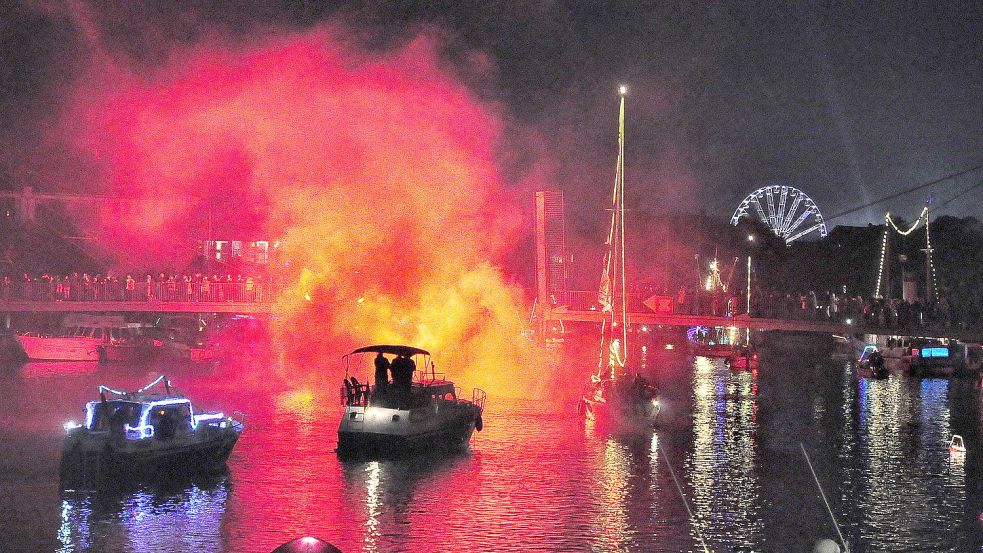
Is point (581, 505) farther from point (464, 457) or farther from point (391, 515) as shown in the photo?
point (464, 457)

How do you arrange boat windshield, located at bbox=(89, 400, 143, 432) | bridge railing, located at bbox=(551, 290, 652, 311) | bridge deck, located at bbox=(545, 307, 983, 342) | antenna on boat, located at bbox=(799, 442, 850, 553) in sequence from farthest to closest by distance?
bridge railing, located at bbox=(551, 290, 652, 311) → bridge deck, located at bbox=(545, 307, 983, 342) → boat windshield, located at bbox=(89, 400, 143, 432) → antenna on boat, located at bbox=(799, 442, 850, 553)

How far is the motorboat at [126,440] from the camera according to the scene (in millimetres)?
30750

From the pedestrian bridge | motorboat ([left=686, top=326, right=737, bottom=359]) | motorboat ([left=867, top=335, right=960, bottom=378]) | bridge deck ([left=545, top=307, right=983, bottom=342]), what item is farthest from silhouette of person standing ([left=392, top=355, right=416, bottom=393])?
motorboat ([left=686, top=326, right=737, bottom=359])

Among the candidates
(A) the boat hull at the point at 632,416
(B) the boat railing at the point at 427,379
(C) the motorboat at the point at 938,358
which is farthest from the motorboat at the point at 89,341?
(C) the motorboat at the point at 938,358

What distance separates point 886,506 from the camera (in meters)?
31.4

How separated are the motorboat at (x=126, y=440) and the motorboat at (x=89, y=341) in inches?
2157

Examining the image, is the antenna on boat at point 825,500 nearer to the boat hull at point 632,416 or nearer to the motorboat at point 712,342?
the boat hull at point 632,416

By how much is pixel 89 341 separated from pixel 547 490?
200 ft

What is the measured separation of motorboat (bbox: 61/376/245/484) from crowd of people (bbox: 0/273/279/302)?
45.1 m

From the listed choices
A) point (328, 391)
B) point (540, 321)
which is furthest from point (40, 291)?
point (540, 321)

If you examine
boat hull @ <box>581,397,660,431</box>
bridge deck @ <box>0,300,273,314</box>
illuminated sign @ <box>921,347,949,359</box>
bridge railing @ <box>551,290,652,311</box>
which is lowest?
boat hull @ <box>581,397,660,431</box>

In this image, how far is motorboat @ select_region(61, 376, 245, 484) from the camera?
1211 inches

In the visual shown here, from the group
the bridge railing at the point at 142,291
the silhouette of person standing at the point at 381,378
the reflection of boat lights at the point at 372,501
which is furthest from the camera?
the bridge railing at the point at 142,291

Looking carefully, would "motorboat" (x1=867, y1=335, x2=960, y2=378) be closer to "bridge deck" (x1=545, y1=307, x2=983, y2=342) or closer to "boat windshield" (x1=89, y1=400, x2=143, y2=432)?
"bridge deck" (x1=545, y1=307, x2=983, y2=342)
